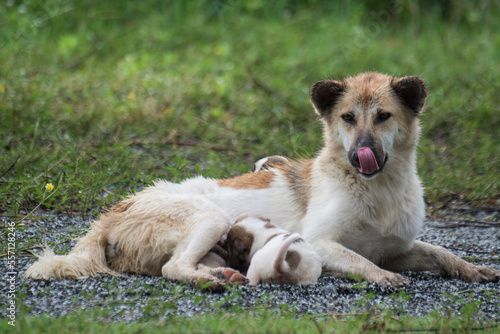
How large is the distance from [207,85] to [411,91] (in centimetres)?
507

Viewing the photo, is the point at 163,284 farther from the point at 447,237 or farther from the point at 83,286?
the point at 447,237

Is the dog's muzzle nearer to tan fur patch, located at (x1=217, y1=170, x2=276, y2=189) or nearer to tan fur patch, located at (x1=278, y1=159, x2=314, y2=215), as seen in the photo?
tan fur patch, located at (x1=278, y1=159, x2=314, y2=215)

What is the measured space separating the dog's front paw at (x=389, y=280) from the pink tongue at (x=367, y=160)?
71 cm

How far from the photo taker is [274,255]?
435cm

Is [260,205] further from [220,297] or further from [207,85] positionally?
[207,85]

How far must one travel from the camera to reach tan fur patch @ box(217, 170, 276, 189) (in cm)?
533

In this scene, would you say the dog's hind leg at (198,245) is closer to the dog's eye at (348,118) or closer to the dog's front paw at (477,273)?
the dog's eye at (348,118)

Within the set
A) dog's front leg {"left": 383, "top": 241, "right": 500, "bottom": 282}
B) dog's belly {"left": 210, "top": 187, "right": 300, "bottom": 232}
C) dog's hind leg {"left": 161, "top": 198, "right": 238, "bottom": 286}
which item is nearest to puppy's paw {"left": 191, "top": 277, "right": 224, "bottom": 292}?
dog's hind leg {"left": 161, "top": 198, "right": 238, "bottom": 286}

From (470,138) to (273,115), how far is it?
Result: 2.44 meters

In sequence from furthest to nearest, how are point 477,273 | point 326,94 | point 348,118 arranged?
1. point 326,94
2. point 348,118
3. point 477,273

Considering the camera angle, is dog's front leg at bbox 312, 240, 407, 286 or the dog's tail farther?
dog's front leg at bbox 312, 240, 407, 286

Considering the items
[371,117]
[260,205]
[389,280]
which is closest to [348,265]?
[389,280]

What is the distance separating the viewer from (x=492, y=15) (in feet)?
43.1

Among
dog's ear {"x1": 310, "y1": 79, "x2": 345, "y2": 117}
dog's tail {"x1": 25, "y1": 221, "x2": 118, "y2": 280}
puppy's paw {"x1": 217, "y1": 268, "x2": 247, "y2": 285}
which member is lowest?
puppy's paw {"x1": 217, "y1": 268, "x2": 247, "y2": 285}
